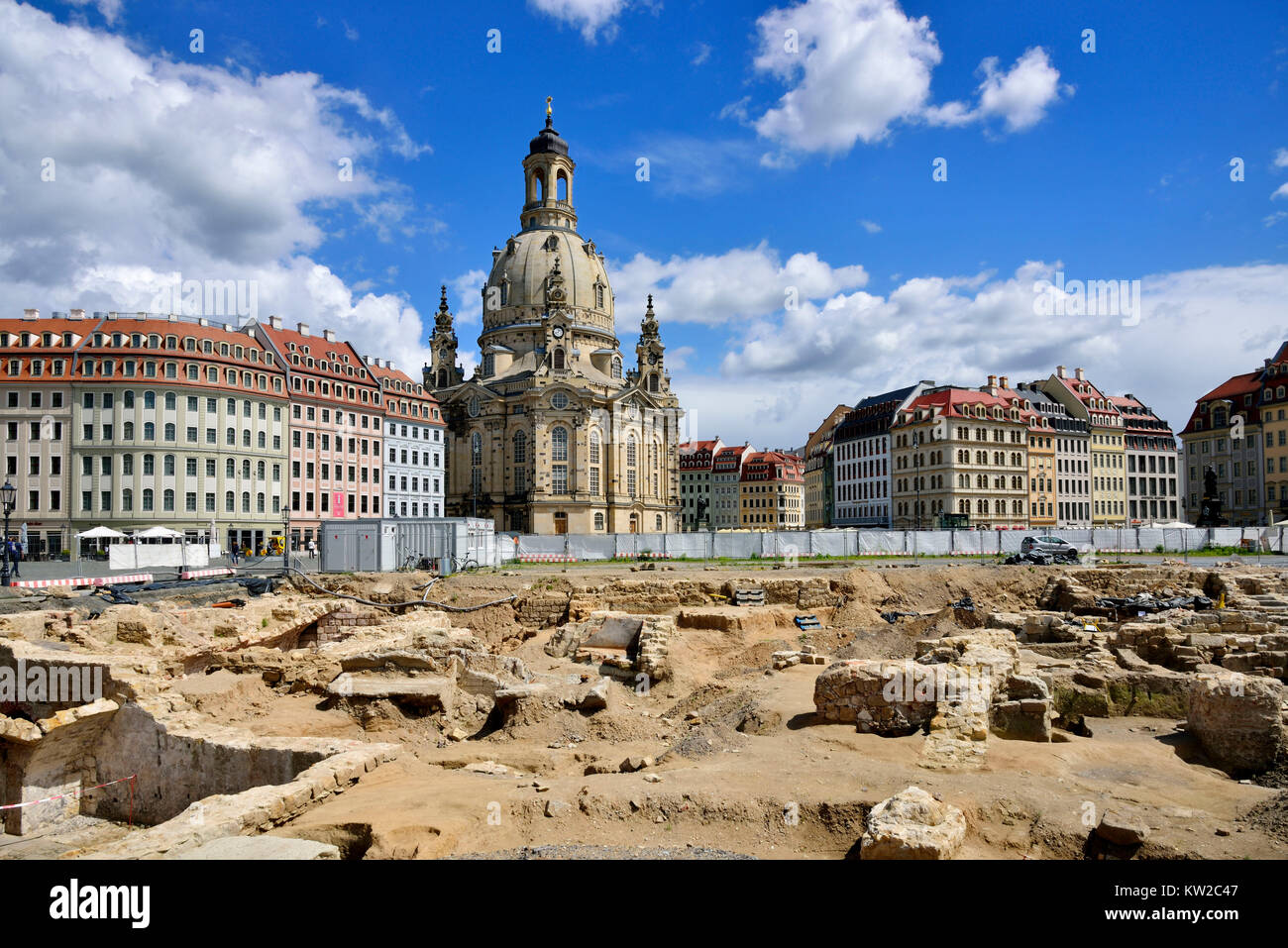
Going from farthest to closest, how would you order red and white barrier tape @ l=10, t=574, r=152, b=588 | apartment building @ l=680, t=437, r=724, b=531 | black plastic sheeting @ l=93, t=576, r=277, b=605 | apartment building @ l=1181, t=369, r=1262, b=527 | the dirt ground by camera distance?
apartment building @ l=680, t=437, r=724, b=531 < apartment building @ l=1181, t=369, r=1262, b=527 < red and white barrier tape @ l=10, t=574, r=152, b=588 < black plastic sheeting @ l=93, t=576, r=277, b=605 < the dirt ground

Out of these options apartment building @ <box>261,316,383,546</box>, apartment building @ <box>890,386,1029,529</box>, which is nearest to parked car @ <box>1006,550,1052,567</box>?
apartment building @ <box>890,386,1029,529</box>

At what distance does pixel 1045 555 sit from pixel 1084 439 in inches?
2454

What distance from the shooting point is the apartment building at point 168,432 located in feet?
190

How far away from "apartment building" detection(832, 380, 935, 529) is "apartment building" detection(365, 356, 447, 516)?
50218 millimetres

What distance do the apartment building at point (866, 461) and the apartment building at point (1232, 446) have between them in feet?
93.6

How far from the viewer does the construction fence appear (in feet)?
155

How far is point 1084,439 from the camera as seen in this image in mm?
95562

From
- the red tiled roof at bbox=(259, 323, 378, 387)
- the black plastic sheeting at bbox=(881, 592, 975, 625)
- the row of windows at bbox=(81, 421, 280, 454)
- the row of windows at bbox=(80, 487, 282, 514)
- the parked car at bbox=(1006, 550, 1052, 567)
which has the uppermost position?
the red tiled roof at bbox=(259, 323, 378, 387)

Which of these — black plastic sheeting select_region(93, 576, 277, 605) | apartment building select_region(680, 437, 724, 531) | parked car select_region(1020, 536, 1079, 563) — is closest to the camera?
black plastic sheeting select_region(93, 576, 277, 605)

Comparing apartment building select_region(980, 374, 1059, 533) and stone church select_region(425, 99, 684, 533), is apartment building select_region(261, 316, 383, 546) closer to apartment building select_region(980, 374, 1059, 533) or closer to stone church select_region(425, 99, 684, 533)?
stone church select_region(425, 99, 684, 533)

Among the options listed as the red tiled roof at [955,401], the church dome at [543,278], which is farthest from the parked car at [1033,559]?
the church dome at [543,278]

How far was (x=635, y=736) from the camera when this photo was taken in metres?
17.5

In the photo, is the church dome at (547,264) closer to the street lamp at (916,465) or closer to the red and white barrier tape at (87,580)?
the street lamp at (916,465)
